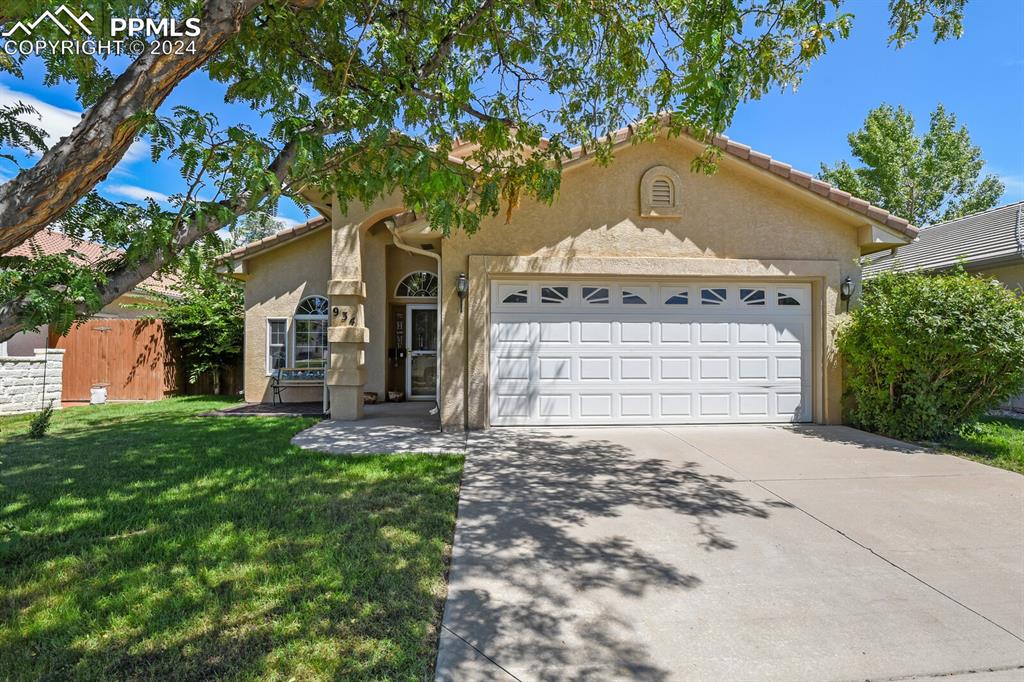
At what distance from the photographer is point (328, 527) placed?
4.15 metres

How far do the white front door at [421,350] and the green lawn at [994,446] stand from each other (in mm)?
10043

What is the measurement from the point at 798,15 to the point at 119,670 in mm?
7957

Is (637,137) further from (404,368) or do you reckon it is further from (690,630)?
(404,368)

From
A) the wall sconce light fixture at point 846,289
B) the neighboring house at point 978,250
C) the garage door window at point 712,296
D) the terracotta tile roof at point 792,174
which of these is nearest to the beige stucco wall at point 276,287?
the terracotta tile roof at point 792,174

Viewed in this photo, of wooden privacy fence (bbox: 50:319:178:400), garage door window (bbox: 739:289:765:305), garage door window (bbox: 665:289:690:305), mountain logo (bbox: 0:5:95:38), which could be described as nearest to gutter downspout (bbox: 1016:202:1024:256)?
garage door window (bbox: 739:289:765:305)

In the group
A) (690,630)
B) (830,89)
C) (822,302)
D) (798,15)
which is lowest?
(690,630)

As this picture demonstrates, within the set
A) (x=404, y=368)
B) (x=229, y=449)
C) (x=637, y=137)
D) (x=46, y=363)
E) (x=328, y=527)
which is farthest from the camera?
(x=404, y=368)

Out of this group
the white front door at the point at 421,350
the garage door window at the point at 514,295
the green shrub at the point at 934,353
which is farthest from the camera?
the white front door at the point at 421,350

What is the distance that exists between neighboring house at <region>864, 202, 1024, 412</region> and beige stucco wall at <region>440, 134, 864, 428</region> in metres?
1.58

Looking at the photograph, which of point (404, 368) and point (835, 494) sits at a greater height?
point (404, 368)

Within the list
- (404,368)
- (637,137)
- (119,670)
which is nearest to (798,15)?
(637,137)

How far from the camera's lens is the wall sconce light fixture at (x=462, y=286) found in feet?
26.5

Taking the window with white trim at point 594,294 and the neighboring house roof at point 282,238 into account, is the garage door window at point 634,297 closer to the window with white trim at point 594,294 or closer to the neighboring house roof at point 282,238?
the window with white trim at point 594,294

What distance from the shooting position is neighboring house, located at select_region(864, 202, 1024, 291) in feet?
34.5
